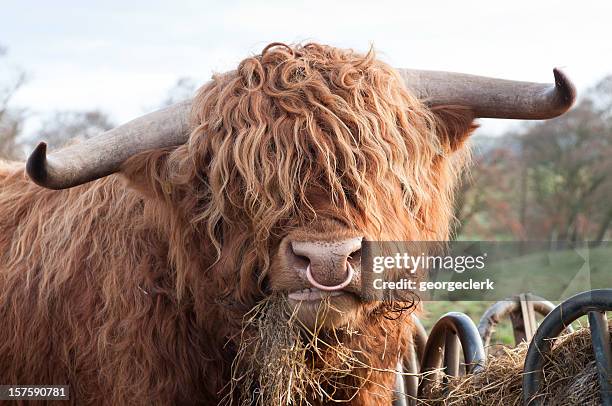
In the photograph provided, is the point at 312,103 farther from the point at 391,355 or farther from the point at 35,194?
the point at 35,194

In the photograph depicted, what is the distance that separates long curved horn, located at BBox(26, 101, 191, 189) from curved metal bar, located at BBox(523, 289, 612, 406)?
1740mm

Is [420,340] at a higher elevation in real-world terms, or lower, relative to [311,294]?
higher

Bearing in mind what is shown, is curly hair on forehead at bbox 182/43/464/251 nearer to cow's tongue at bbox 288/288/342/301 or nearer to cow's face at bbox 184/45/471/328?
cow's face at bbox 184/45/471/328

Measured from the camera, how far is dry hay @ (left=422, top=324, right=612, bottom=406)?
290 centimetres

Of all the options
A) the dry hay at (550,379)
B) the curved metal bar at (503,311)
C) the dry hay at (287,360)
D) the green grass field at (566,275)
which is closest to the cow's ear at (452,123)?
the green grass field at (566,275)

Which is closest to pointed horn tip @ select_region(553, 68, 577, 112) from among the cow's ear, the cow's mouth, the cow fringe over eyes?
the cow's ear

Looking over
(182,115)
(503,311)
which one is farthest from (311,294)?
(503,311)

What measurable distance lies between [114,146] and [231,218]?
64 cm

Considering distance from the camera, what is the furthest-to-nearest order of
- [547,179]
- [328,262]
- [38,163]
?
[547,179]
[38,163]
[328,262]

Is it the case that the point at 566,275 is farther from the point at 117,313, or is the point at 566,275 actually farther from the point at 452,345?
the point at 117,313

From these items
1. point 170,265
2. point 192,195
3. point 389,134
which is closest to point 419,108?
point 389,134

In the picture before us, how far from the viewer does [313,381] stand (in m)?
3.40

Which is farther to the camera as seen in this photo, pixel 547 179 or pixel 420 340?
pixel 547 179

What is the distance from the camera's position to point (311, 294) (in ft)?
Answer: 10.1
